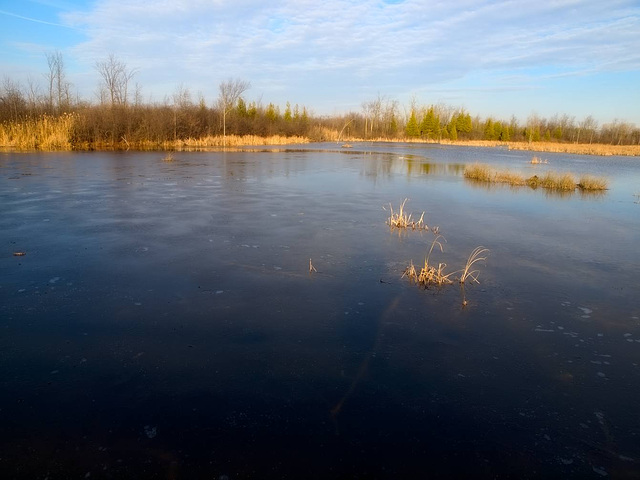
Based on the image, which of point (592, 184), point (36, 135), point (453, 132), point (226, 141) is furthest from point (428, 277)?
point (453, 132)

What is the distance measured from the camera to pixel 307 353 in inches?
160

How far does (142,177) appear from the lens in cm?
1595

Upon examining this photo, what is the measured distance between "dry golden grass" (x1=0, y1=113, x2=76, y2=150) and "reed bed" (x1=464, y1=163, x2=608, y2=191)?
1005 inches

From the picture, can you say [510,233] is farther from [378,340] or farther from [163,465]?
[163,465]

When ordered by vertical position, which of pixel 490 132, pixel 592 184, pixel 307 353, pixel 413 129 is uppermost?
pixel 413 129

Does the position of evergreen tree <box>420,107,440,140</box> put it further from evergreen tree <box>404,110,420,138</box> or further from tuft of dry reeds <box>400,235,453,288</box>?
tuft of dry reeds <box>400,235,453,288</box>

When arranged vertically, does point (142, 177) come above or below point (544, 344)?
above

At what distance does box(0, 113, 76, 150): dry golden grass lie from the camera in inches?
1055

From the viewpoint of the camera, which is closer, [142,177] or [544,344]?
[544,344]

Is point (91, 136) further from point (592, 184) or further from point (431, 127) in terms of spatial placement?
point (431, 127)

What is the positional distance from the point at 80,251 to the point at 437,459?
634cm

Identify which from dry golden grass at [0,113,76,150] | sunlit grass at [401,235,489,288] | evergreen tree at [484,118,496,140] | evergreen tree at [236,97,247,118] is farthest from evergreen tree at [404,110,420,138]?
sunlit grass at [401,235,489,288]

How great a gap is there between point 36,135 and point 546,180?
29.6m

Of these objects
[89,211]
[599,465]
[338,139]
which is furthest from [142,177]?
[338,139]
